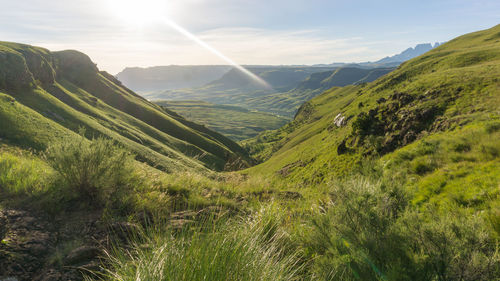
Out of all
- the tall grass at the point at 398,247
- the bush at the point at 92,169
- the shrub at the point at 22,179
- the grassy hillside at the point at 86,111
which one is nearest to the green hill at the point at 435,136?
the tall grass at the point at 398,247

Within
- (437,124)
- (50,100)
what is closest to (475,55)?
(437,124)

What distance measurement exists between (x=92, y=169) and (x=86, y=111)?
6750 centimetres

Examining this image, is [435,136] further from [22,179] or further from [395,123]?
[22,179]

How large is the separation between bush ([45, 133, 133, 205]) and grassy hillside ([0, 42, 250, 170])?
310 centimetres

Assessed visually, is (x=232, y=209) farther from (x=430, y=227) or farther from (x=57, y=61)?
(x=57, y=61)

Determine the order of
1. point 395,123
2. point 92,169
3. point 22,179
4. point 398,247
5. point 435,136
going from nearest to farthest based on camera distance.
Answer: point 398,247 < point 22,179 < point 92,169 < point 435,136 < point 395,123

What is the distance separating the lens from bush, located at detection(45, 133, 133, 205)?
5766mm

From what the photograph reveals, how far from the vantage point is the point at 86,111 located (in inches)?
2335

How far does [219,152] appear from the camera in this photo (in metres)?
94.4

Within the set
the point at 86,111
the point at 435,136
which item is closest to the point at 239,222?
the point at 435,136

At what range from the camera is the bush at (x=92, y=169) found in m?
5.77

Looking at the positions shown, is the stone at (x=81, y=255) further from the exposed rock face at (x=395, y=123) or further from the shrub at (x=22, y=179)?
the exposed rock face at (x=395, y=123)

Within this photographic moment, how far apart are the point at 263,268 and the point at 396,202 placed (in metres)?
3.76

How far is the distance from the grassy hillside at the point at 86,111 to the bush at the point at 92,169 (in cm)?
310
